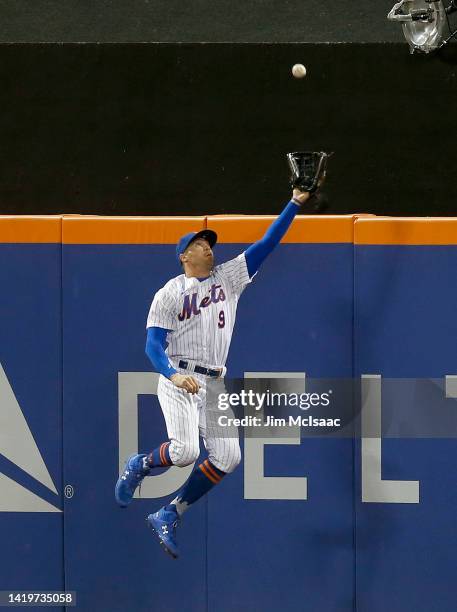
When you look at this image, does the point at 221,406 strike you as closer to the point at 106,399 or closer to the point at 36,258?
the point at 106,399

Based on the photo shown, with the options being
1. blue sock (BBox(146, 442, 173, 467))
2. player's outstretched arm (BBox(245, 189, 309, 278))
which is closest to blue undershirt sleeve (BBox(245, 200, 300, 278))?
player's outstretched arm (BBox(245, 189, 309, 278))

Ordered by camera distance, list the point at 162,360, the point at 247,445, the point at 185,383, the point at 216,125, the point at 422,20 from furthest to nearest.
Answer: the point at 216,125, the point at 422,20, the point at 247,445, the point at 162,360, the point at 185,383

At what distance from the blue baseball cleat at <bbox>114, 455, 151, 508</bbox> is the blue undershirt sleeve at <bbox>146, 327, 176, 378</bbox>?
55 cm

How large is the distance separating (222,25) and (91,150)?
4.13ft

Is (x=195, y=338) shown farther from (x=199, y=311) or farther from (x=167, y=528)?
(x=167, y=528)

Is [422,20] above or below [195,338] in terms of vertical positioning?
above

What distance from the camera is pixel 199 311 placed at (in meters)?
5.99

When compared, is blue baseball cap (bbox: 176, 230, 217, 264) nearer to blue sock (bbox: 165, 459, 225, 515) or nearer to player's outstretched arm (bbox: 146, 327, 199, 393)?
player's outstretched arm (bbox: 146, 327, 199, 393)

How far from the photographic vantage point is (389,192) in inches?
276

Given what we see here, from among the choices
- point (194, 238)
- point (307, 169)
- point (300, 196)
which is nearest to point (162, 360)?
point (194, 238)

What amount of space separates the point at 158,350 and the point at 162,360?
0.07m

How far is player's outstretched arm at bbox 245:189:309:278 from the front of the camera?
5.81 m

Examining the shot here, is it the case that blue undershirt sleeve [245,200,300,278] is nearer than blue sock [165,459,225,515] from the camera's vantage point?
Yes

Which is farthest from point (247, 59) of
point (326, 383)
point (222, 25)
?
point (326, 383)
